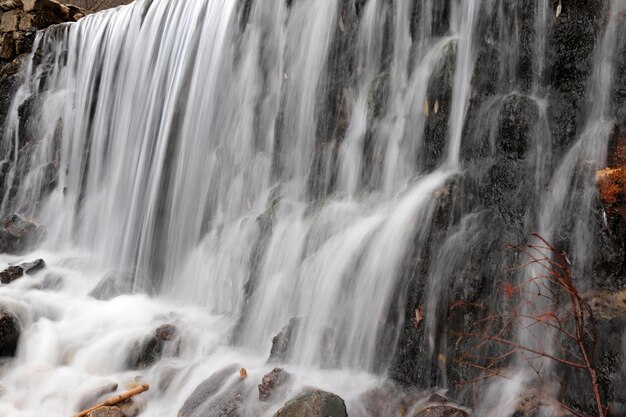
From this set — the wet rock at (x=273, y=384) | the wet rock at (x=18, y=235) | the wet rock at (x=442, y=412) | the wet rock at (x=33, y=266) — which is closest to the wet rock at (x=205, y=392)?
the wet rock at (x=273, y=384)

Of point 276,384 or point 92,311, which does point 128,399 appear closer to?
point 276,384

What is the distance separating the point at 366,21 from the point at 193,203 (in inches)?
126

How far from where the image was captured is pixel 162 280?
7.62 metres

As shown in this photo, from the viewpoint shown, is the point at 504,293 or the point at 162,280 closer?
the point at 504,293

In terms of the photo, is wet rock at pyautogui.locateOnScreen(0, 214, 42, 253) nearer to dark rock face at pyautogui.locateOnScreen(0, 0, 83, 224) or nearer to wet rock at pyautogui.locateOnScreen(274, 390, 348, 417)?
dark rock face at pyautogui.locateOnScreen(0, 0, 83, 224)

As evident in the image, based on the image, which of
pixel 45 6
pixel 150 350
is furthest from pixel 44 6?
pixel 150 350

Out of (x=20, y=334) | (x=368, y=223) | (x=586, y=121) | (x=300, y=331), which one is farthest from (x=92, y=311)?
(x=586, y=121)

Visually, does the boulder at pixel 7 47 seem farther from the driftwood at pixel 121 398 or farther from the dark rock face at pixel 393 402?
the dark rock face at pixel 393 402

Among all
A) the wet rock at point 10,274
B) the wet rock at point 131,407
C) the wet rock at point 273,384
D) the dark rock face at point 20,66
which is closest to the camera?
the wet rock at point 273,384

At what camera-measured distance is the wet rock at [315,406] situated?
144 inches

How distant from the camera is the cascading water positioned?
14.5 ft

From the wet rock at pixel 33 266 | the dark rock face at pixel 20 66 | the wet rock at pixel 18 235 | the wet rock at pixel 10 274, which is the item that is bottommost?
the wet rock at pixel 10 274

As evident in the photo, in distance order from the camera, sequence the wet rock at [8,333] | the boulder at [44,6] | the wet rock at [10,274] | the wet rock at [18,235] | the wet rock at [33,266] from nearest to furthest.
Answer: the wet rock at [8,333]
the wet rock at [10,274]
the wet rock at [33,266]
the wet rock at [18,235]
the boulder at [44,6]

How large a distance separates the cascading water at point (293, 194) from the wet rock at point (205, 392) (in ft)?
0.79
